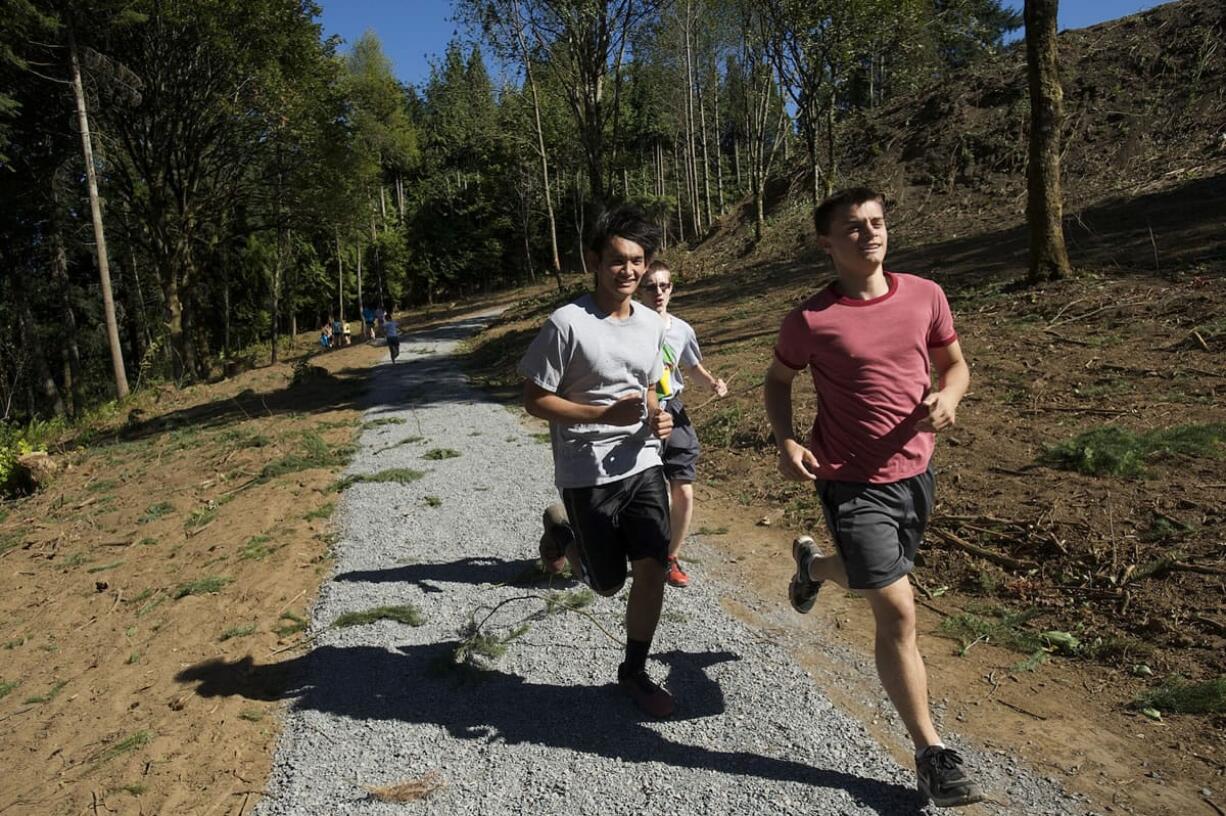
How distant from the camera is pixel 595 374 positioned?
3023mm

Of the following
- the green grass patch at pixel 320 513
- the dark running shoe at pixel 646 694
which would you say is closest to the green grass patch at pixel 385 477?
the green grass patch at pixel 320 513

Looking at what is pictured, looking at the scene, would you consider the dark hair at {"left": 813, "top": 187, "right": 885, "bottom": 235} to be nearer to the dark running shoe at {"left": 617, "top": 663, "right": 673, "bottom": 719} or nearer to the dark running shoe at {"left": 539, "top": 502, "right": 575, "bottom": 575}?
the dark running shoe at {"left": 539, "top": 502, "right": 575, "bottom": 575}

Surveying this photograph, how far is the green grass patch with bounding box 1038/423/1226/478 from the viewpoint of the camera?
5.00 meters

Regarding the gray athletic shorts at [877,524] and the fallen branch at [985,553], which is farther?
the fallen branch at [985,553]

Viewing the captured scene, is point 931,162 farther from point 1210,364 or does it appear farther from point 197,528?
→ point 197,528

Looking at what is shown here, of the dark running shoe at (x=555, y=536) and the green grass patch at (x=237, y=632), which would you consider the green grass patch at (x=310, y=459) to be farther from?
the dark running shoe at (x=555, y=536)

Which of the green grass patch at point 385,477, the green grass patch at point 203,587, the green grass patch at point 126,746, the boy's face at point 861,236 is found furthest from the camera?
the green grass patch at point 385,477

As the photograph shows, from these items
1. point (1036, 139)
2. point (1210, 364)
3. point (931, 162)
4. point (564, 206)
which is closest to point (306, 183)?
point (931, 162)

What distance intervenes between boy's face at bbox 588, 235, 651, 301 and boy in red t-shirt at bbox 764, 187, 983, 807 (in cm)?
66

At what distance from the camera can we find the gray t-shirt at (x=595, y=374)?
9.77 feet

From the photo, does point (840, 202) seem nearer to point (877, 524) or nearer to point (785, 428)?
point (785, 428)

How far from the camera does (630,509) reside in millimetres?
3150

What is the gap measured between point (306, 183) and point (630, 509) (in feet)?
79.6

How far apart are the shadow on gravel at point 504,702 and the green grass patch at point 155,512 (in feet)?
15.3
